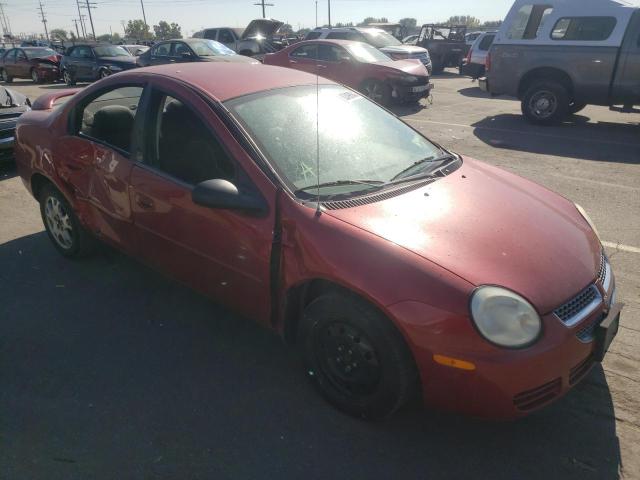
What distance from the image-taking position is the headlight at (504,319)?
6.31 feet

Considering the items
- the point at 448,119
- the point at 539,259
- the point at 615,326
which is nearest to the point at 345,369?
the point at 539,259

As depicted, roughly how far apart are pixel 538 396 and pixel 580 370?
28cm

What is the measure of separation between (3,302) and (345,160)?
2.74 metres

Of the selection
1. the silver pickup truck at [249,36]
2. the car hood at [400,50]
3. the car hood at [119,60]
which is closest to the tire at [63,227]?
the car hood at [400,50]

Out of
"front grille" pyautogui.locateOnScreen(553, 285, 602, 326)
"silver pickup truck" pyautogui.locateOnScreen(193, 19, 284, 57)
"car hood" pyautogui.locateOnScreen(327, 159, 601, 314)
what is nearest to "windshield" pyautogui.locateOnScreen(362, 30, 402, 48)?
"silver pickup truck" pyautogui.locateOnScreen(193, 19, 284, 57)

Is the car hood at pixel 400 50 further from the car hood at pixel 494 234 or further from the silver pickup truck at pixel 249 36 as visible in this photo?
the car hood at pixel 494 234

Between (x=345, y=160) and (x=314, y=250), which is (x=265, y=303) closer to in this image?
(x=314, y=250)

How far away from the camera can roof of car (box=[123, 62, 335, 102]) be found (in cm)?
285

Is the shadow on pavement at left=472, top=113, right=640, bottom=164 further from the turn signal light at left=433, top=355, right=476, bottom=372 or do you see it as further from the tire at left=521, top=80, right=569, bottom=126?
the turn signal light at left=433, top=355, right=476, bottom=372

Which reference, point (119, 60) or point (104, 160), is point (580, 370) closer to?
point (104, 160)

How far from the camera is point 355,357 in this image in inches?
89.9

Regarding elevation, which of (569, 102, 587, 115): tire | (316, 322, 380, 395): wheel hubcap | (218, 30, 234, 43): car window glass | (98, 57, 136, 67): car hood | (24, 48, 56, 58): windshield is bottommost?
(569, 102, 587, 115): tire

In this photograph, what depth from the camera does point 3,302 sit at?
348 cm

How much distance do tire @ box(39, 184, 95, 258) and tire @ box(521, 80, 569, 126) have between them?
337 inches
